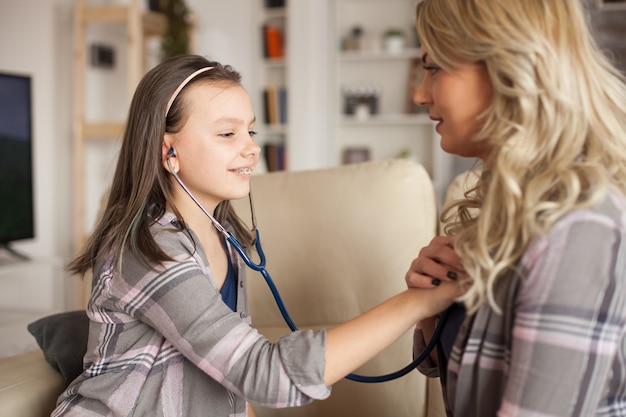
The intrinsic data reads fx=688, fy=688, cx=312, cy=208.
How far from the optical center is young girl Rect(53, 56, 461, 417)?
1.04 m

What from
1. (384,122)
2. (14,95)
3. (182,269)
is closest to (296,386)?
(182,269)

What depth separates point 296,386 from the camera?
1.04m

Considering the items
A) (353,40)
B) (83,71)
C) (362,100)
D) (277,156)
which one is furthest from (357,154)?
(83,71)

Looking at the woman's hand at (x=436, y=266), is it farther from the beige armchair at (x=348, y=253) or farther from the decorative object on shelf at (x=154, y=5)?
the decorative object on shelf at (x=154, y=5)

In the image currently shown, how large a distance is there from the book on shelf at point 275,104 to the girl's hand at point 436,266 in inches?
178

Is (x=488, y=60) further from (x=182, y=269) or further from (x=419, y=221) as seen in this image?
(x=419, y=221)

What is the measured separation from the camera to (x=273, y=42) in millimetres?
5535

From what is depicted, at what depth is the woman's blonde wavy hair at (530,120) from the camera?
907mm

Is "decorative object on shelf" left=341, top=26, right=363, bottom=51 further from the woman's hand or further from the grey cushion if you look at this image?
the woman's hand

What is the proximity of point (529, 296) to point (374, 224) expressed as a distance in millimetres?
797

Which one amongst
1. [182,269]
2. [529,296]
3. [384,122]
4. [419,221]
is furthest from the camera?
[384,122]

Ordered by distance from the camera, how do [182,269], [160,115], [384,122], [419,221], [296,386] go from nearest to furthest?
[296,386], [182,269], [160,115], [419,221], [384,122]

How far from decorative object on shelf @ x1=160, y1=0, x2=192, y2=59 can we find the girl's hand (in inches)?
147

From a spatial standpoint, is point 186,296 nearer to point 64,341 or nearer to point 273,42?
point 64,341
